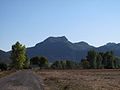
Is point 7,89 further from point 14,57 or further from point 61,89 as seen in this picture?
point 14,57

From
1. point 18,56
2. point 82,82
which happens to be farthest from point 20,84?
point 18,56

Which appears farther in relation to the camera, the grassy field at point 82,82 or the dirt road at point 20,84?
the dirt road at point 20,84

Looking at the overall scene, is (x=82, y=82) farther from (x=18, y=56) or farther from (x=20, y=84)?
(x=18, y=56)

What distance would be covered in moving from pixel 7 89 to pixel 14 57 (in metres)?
129

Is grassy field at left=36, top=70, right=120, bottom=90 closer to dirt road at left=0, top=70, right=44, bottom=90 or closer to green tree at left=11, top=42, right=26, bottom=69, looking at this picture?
dirt road at left=0, top=70, right=44, bottom=90

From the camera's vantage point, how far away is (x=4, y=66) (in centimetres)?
19100

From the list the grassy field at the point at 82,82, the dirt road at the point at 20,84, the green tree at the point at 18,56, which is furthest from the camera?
the green tree at the point at 18,56

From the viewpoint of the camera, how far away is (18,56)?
163875 millimetres

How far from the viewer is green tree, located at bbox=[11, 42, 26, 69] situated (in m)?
163

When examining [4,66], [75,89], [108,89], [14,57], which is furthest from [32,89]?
[4,66]

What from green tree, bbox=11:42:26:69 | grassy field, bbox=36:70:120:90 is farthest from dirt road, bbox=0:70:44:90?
green tree, bbox=11:42:26:69

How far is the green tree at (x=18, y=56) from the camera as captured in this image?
163 metres

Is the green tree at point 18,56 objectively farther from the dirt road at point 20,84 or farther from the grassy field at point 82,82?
the dirt road at point 20,84

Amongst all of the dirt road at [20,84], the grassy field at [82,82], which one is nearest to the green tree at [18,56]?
the grassy field at [82,82]
